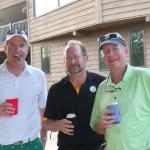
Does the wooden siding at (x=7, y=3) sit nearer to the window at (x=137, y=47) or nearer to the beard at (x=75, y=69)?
the window at (x=137, y=47)

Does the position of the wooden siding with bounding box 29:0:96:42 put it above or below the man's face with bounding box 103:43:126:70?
above

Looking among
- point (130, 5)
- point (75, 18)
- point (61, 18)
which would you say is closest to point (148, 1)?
point (130, 5)

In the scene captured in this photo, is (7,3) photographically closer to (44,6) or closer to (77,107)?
(44,6)

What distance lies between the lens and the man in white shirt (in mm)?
4090

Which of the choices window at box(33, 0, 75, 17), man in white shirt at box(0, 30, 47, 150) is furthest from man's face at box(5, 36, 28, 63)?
window at box(33, 0, 75, 17)

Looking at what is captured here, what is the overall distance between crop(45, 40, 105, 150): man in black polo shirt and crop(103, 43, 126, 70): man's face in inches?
27.6

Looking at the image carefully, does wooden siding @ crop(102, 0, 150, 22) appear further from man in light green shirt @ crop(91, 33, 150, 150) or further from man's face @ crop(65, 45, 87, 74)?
man in light green shirt @ crop(91, 33, 150, 150)

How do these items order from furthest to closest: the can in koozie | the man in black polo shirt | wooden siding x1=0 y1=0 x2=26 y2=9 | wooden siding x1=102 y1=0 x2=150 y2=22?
wooden siding x1=0 y1=0 x2=26 y2=9 < wooden siding x1=102 y1=0 x2=150 y2=22 < the man in black polo shirt < the can in koozie

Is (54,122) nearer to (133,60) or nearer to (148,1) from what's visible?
(148,1)

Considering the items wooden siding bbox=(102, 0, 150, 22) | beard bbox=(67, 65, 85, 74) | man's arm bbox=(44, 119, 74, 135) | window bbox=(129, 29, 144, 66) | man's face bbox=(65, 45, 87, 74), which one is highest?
wooden siding bbox=(102, 0, 150, 22)

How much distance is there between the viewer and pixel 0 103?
159 inches

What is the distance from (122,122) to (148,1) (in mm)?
9059

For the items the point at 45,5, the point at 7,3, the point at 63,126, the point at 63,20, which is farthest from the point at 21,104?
the point at 7,3

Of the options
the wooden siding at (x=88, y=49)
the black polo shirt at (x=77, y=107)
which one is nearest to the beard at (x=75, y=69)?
the black polo shirt at (x=77, y=107)
